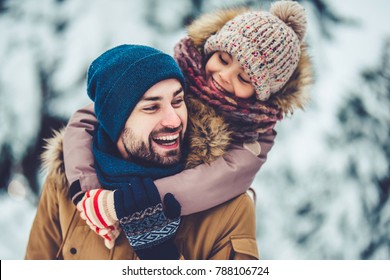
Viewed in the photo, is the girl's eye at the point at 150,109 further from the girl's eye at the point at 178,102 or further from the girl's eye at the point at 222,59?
the girl's eye at the point at 222,59

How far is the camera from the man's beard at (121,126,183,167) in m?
1.03

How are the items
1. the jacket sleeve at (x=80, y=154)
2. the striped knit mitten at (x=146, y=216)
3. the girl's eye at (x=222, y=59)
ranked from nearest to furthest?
the striped knit mitten at (x=146, y=216) → the jacket sleeve at (x=80, y=154) → the girl's eye at (x=222, y=59)

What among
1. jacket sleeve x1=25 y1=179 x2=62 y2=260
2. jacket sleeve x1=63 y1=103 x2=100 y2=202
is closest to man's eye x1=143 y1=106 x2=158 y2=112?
jacket sleeve x1=63 y1=103 x2=100 y2=202

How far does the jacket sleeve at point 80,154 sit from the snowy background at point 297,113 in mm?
420

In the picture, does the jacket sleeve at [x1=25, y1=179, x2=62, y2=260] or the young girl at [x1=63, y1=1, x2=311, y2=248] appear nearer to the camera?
the young girl at [x1=63, y1=1, x2=311, y2=248]

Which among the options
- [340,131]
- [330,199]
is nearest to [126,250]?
[330,199]

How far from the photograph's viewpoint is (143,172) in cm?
101

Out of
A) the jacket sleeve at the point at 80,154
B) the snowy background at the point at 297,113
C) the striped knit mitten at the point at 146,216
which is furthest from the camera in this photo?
the snowy background at the point at 297,113

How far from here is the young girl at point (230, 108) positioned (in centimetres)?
103

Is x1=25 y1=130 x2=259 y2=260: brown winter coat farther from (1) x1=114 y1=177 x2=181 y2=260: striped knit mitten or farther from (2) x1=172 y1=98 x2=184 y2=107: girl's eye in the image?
A: (2) x1=172 y1=98 x2=184 y2=107: girl's eye

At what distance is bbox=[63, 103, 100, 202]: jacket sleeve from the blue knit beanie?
11 centimetres

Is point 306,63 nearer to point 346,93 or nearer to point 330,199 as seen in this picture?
point 346,93

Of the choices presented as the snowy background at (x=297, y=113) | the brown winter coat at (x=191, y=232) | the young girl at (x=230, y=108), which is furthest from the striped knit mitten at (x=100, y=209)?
the snowy background at (x=297, y=113)
